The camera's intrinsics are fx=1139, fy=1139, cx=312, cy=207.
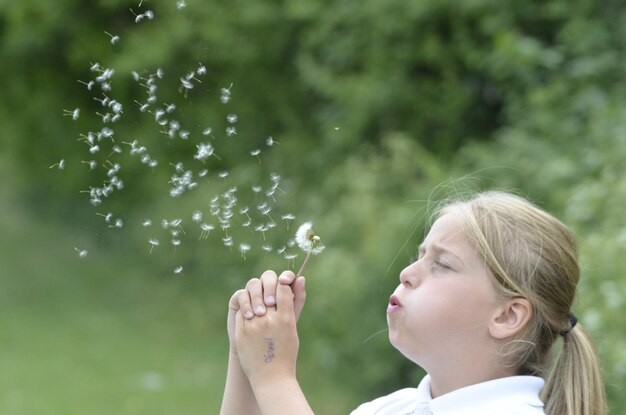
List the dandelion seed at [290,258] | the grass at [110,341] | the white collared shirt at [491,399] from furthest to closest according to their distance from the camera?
the grass at [110,341] → the dandelion seed at [290,258] → the white collared shirt at [491,399]

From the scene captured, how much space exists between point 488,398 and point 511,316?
0.56 feet

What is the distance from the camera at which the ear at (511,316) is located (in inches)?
85.4

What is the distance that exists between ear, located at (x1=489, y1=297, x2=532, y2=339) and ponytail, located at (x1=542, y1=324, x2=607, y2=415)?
0.12 metres

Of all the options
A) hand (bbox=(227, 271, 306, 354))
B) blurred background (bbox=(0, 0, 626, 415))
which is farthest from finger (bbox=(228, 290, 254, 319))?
blurred background (bbox=(0, 0, 626, 415))

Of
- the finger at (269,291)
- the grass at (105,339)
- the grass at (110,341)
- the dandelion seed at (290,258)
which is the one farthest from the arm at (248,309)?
the grass at (105,339)

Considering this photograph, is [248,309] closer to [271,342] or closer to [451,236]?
[271,342]

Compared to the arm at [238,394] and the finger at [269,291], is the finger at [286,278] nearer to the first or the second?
the finger at [269,291]

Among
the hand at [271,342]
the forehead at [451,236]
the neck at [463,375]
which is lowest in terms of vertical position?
the neck at [463,375]

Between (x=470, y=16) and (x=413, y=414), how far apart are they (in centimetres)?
523

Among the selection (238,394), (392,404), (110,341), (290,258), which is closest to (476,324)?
(392,404)

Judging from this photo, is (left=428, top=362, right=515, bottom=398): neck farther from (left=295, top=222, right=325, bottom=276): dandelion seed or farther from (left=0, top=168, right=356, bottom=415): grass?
(left=0, top=168, right=356, bottom=415): grass

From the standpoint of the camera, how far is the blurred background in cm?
549

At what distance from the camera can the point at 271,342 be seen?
7.02 feet

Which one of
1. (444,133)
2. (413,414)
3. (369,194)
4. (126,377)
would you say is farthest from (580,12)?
(413,414)
